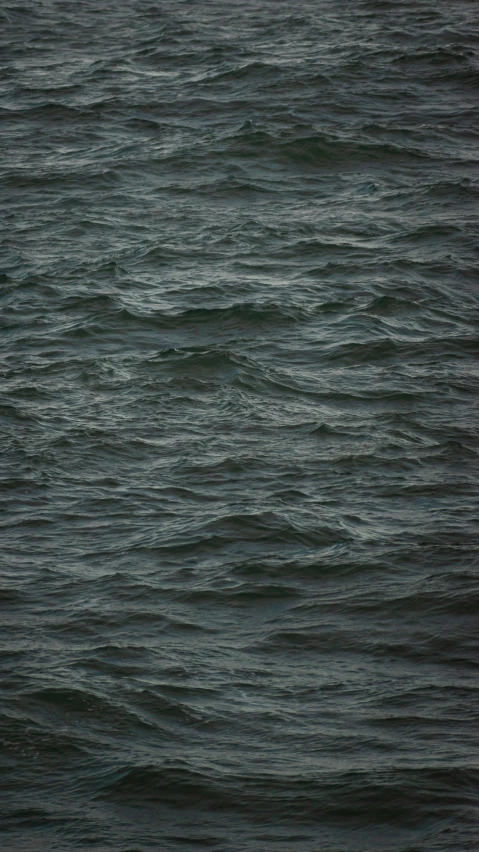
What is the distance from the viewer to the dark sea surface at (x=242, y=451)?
27.3ft

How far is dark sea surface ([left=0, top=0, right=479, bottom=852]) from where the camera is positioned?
833 cm

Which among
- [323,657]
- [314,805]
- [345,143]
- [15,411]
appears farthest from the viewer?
[345,143]

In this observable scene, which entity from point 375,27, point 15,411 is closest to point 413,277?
point 15,411

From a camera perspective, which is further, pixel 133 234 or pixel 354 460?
pixel 133 234

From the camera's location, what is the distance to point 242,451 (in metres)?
13.4

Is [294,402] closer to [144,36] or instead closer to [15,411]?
[15,411]

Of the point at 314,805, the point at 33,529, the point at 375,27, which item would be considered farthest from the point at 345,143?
the point at 314,805

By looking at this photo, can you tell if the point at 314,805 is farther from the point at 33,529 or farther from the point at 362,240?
the point at 362,240

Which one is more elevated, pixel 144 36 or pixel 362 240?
pixel 144 36

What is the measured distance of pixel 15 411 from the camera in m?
14.3

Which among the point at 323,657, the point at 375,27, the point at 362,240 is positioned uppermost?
the point at 375,27

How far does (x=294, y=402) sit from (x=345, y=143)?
9.64m

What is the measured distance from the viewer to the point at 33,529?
1184 centimetres

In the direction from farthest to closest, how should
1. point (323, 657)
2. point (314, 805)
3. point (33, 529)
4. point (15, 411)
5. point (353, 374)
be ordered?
1. point (353, 374)
2. point (15, 411)
3. point (33, 529)
4. point (323, 657)
5. point (314, 805)
